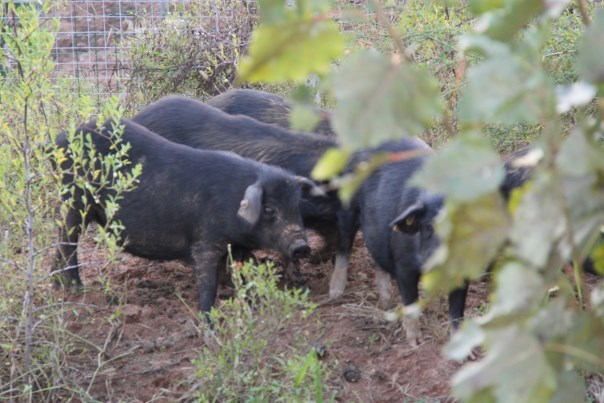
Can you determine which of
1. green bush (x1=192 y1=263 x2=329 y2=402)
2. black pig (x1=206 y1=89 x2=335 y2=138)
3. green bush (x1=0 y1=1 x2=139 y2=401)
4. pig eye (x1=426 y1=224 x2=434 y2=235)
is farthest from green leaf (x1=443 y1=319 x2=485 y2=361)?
black pig (x1=206 y1=89 x2=335 y2=138)

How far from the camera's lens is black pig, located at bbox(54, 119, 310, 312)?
5906 mm

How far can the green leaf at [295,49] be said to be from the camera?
124 centimetres

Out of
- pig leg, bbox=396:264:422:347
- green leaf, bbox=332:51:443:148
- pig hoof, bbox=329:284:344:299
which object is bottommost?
pig hoof, bbox=329:284:344:299

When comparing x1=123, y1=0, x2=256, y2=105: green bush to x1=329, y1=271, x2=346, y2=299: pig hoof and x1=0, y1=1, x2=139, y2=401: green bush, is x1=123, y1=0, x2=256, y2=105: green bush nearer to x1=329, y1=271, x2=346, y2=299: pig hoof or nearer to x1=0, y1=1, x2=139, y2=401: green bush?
x1=329, y1=271, x2=346, y2=299: pig hoof

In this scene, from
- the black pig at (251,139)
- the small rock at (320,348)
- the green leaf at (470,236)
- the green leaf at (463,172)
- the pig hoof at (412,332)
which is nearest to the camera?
the green leaf at (463,172)

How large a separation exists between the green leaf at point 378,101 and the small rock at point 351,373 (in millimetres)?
3828

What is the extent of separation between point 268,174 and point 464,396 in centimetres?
485

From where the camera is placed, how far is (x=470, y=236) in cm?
125

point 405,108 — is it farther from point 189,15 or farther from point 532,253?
point 189,15

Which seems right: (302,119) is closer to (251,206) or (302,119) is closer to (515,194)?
(515,194)

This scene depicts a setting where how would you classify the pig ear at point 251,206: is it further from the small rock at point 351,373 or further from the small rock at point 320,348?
the small rock at point 351,373

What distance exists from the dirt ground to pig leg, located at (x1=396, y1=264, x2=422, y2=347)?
0.24 feet

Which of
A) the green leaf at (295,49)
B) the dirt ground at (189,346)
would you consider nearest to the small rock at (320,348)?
the dirt ground at (189,346)

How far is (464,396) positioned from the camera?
45.8 inches
